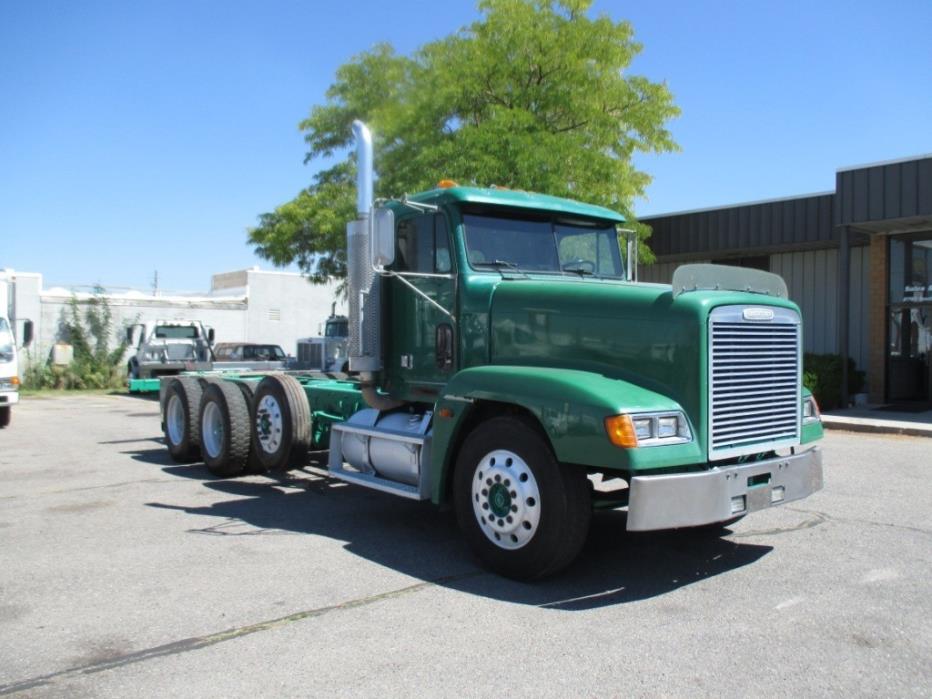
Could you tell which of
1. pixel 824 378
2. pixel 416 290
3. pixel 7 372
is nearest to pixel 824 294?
pixel 824 378

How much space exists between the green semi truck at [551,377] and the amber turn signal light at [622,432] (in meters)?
0.01

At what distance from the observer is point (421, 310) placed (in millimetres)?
6785

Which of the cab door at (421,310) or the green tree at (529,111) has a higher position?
the green tree at (529,111)

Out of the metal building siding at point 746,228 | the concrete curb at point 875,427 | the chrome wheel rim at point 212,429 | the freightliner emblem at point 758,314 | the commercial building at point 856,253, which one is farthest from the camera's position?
the metal building siding at point 746,228

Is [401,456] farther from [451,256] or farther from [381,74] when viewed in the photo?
[381,74]

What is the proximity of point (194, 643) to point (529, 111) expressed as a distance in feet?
46.6

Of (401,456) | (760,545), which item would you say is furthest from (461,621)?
(760,545)

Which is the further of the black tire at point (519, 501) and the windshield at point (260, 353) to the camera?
the windshield at point (260, 353)

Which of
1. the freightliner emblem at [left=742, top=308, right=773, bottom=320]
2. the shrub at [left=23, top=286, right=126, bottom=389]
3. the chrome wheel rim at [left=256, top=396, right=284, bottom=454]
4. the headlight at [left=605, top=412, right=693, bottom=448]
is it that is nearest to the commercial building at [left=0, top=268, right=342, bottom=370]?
the shrub at [left=23, top=286, right=126, bottom=389]

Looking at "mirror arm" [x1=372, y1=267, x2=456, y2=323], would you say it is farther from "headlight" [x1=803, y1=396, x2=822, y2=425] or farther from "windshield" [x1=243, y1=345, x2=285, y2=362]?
"windshield" [x1=243, y1=345, x2=285, y2=362]

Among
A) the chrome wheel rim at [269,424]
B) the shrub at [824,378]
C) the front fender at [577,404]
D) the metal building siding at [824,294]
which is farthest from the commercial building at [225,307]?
the front fender at [577,404]

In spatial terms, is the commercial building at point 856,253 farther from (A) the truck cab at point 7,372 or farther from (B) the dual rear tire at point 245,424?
(A) the truck cab at point 7,372

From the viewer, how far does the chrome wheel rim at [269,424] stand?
8.80 meters

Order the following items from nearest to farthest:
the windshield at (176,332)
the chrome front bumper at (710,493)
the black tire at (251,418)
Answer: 1. the chrome front bumper at (710,493)
2. the black tire at (251,418)
3. the windshield at (176,332)
